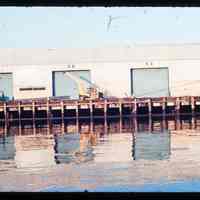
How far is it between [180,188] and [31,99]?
35.5 metres

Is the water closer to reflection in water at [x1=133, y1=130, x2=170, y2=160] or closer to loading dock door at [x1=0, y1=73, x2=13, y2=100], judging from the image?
reflection in water at [x1=133, y1=130, x2=170, y2=160]

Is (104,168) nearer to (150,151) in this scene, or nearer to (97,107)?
(150,151)

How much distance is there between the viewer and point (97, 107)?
4188 cm

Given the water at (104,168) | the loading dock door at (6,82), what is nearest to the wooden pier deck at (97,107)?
the loading dock door at (6,82)

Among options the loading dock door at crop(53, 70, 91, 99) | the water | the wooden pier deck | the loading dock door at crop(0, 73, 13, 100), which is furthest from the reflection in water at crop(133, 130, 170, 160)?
the loading dock door at crop(0, 73, 13, 100)

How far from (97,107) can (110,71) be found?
3.74 m

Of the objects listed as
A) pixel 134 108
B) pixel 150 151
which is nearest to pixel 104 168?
pixel 150 151

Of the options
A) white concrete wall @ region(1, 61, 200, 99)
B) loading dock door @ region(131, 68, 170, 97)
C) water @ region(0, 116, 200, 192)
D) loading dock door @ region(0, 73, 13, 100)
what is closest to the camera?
water @ region(0, 116, 200, 192)

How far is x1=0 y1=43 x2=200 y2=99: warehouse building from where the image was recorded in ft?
136

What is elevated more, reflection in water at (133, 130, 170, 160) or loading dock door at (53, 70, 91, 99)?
loading dock door at (53, 70, 91, 99)

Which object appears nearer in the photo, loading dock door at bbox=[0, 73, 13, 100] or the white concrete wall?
the white concrete wall

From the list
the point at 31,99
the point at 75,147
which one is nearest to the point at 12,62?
the point at 31,99

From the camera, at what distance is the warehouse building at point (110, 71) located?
41.5 m

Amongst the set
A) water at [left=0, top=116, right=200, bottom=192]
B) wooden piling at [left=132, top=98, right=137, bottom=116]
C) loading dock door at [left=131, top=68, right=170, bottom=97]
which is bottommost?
water at [left=0, top=116, right=200, bottom=192]
